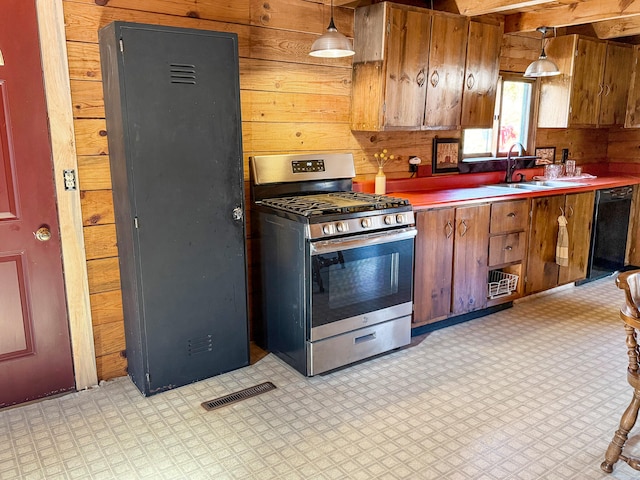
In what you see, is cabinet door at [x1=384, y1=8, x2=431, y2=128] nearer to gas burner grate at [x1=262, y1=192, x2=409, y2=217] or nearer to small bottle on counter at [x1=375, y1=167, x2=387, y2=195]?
small bottle on counter at [x1=375, y1=167, x2=387, y2=195]

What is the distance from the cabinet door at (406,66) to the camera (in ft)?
11.1

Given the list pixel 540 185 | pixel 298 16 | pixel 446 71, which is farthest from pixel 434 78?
pixel 540 185

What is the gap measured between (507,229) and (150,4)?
2851 millimetres

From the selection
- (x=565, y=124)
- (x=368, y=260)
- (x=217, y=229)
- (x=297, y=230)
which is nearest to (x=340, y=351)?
(x=368, y=260)

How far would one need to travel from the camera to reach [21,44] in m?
2.44

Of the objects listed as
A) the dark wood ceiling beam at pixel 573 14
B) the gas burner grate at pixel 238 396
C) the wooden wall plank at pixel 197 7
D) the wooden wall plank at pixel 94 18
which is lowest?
the gas burner grate at pixel 238 396

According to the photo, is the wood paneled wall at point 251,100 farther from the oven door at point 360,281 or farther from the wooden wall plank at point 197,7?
the oven door at point 360,281

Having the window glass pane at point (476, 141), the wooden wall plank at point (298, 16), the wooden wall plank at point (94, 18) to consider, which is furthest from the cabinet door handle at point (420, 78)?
the wooden wall plank at point (94, 18)

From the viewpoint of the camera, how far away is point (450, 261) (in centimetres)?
356

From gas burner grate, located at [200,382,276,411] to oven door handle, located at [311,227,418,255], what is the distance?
0.81m

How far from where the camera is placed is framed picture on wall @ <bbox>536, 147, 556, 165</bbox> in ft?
16.3

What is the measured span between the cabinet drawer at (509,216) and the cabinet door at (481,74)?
2.25 feet

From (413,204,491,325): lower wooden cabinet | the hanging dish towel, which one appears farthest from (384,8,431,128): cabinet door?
the hanging dish towel

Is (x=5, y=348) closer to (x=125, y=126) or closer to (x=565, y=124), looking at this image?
(x=125, y=126)
